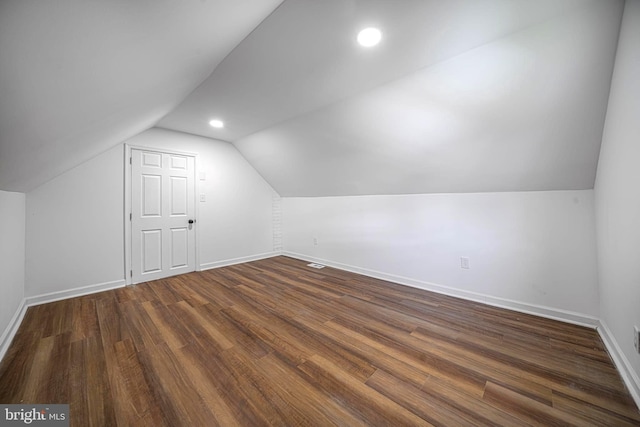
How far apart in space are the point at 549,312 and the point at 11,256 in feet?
16.5

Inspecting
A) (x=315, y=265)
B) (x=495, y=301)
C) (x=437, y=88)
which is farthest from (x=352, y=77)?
(x=315, y=265)

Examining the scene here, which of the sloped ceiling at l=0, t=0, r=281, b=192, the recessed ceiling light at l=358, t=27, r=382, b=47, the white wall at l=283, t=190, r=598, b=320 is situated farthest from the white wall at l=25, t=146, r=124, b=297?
the recessed ceiling light at l=358, t=27, r=382, b=47

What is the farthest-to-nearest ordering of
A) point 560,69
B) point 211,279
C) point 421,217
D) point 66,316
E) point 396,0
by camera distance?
1. point 211,279
2. point 421,217
3. point 66,316
4. point 560,69
5. point 396,0

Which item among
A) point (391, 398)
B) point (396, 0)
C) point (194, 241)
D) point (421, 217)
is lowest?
point (391, 398)

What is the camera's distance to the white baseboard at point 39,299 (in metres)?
1.81

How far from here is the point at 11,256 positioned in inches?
81.9

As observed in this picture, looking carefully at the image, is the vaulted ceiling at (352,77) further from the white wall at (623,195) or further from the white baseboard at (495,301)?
the white baseboard at (495,301)

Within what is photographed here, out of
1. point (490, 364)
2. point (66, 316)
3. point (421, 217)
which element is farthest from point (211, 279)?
point (490, 364)

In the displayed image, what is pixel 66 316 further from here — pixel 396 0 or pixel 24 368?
pixel 396 0

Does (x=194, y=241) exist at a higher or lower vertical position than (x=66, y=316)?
higher

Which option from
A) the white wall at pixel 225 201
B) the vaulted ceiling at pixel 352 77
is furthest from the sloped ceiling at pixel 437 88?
the white wall at pixel 225 201

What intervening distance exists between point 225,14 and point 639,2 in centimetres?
202

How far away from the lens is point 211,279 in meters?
3.47

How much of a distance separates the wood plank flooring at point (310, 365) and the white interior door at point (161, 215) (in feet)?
2.85
